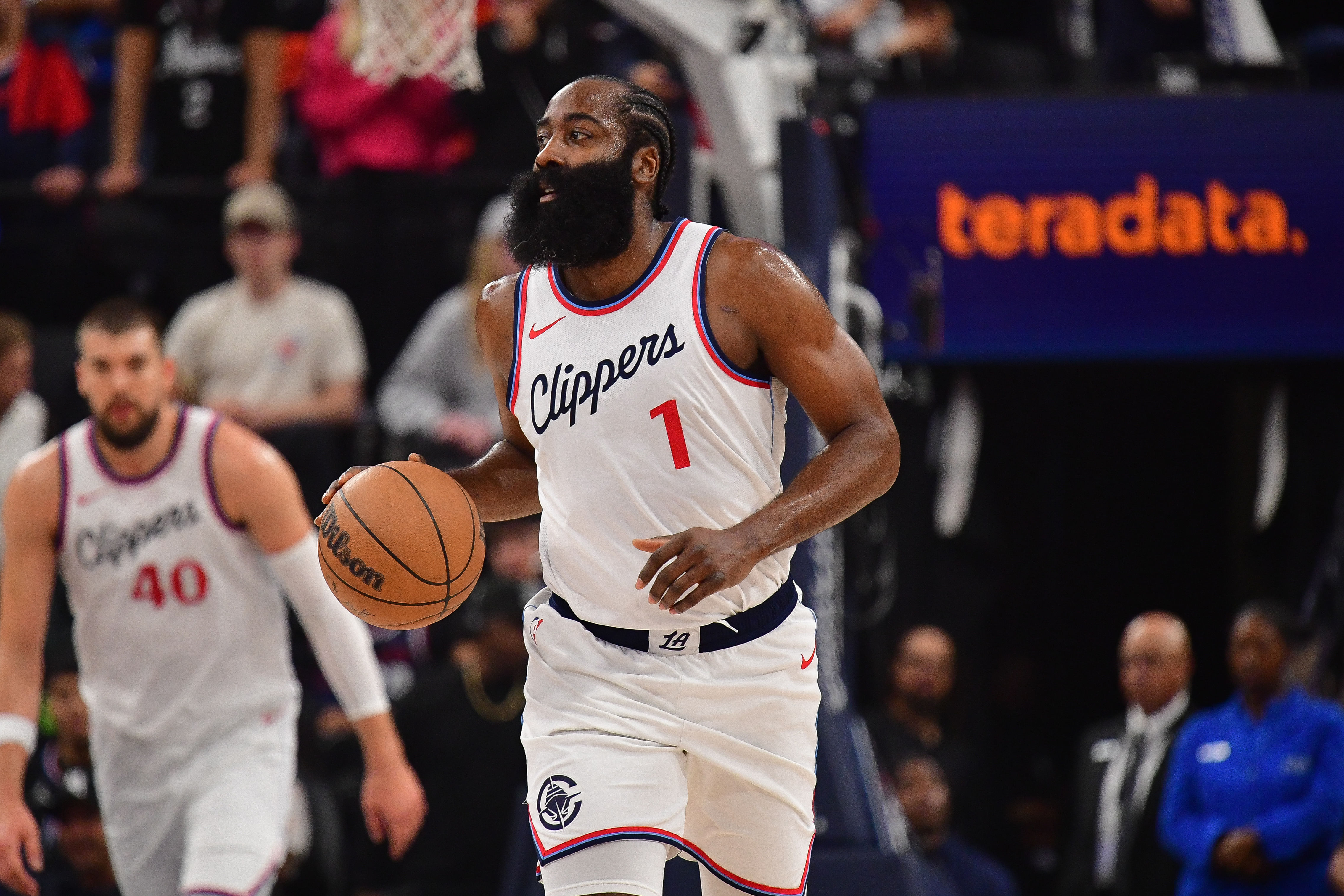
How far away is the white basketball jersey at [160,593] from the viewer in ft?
16.5

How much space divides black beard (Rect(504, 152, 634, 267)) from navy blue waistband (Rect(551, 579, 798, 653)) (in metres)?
0.75

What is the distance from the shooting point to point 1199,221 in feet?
29.1

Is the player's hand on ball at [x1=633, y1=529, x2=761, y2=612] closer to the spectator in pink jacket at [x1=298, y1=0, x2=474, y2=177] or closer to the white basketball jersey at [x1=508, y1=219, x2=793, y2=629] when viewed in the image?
the white basketball jersey at [x1=508, y1=219, x2=793, y2=629]

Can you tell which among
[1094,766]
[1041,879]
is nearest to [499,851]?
[1094,766]

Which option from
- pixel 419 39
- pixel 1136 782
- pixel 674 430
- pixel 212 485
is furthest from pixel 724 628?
pixel 1136 782

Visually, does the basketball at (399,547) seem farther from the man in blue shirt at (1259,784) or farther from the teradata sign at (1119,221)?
the teradata sign at (1119,221)

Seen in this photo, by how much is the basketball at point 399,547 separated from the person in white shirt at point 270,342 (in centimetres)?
461

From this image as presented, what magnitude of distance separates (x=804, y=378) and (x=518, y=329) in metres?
0.69

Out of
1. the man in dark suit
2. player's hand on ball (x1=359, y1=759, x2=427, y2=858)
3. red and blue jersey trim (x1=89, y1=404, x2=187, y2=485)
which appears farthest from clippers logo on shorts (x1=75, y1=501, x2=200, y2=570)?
the man in dark suit

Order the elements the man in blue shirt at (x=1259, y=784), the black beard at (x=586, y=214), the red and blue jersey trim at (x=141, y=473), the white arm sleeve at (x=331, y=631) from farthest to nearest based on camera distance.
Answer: the man in blue shirt at (x=1259, y=784) → the red and blue jersey trim at (x=141, y=473) → the white arm sleeve at (x=331, y=631) → the black beard at (x=586, y=214)

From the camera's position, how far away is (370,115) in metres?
8.88

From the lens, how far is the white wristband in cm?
471

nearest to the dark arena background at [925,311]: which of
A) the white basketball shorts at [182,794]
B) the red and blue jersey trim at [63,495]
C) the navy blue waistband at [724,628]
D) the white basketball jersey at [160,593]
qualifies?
the white basketball shorts at [182,794]

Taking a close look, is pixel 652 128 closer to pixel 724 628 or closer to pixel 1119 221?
pixel 724 628
